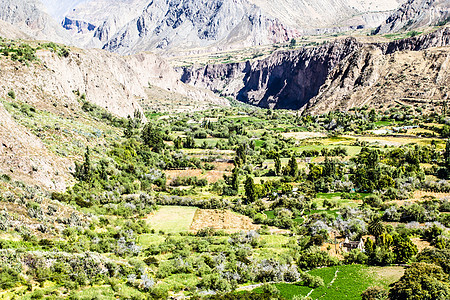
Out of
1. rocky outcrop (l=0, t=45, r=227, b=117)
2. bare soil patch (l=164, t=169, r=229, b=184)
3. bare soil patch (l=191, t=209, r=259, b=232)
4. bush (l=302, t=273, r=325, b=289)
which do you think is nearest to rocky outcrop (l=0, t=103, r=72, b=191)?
bare soil patch (l=191, t=209, r=259, b=232)

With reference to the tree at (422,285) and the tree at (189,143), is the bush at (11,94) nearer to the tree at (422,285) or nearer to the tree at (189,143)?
the tree at (189,143)

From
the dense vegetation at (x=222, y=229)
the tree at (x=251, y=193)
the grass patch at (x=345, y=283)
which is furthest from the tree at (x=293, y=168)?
the grass patch at (x=345, y=283)

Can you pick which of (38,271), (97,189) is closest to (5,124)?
(97,189)

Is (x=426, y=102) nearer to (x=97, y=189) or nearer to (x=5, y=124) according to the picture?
(x=97, y=189)

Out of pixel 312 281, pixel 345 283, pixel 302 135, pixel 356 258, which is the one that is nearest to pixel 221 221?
pixel 356 258

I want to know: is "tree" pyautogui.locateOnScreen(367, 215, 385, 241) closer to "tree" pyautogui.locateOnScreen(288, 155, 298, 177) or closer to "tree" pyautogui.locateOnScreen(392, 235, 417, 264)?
"tree" pyautogui.locateOnScreen(392, 235, 417, 264)

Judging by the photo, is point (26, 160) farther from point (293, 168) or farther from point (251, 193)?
point (293, 168)
